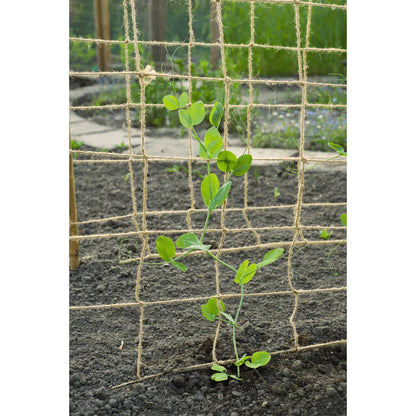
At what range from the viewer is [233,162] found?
4.41ft

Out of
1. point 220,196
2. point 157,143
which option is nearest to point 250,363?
point 220,196

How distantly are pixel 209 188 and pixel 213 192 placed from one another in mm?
21

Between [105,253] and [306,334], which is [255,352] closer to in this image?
[306,334]

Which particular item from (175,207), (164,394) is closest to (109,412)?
(164,394)

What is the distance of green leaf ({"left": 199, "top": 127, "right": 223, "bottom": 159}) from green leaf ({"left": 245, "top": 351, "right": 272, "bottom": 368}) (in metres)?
0.50

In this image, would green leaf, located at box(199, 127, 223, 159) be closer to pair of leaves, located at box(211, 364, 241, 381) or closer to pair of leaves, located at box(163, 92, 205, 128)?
pair of leaves, located at box(163, 92, 205, 128)

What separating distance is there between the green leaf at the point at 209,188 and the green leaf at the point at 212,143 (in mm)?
49

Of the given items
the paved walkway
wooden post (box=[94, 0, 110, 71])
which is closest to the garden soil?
the paved walkway

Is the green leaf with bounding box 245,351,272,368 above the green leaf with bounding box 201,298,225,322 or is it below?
below

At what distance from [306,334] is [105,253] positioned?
97 cm

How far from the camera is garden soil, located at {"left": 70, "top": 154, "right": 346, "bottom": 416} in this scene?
1.40 metres

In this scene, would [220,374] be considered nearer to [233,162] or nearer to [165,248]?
[165,248]

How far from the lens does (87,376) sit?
1483 millimetres

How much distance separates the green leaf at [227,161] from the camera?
4.36 feet
